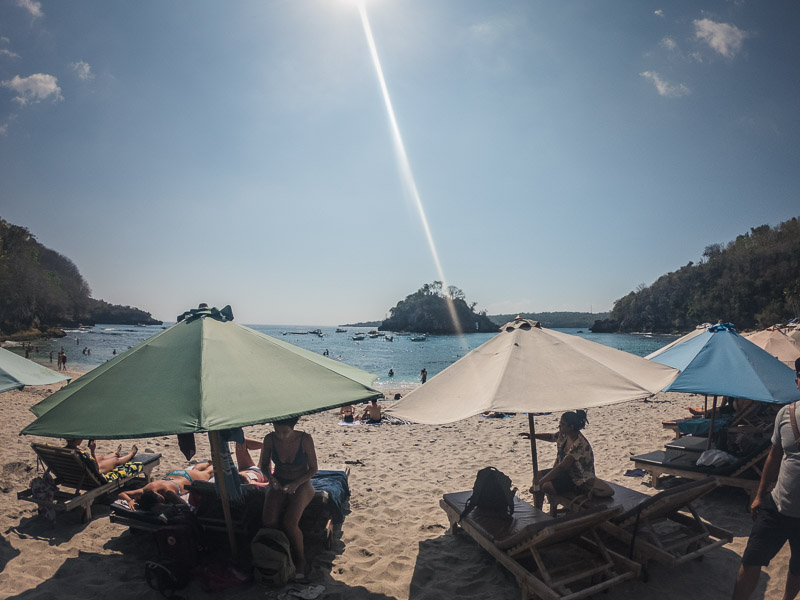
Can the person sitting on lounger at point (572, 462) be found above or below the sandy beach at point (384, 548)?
above

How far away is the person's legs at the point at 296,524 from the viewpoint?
151 inches

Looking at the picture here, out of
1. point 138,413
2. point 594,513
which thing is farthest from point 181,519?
point 594,513

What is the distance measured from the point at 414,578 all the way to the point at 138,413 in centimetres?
305

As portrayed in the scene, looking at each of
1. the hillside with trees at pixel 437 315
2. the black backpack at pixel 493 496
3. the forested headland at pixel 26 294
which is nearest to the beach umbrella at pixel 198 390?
the black backpack at pixel 493 496

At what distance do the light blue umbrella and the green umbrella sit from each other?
151 inches

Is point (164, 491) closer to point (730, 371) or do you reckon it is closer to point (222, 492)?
point (222, 492)

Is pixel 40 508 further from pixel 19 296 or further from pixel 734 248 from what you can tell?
pixel 734 248

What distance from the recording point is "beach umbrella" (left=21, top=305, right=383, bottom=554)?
2.60 metres

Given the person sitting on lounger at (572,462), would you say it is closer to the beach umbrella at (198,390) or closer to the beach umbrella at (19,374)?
the beach umbrella at (198,390)

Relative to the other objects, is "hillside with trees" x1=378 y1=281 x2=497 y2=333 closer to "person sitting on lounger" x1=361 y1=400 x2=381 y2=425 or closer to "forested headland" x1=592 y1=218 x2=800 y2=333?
"forested headland" x1=592 y1=218 x2=800 y2=333

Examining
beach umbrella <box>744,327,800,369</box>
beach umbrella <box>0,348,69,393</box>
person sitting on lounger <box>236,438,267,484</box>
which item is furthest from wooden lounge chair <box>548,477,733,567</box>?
beach umbrella <box>744,327,800,369</box>

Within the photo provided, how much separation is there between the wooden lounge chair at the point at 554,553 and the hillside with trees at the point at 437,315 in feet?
422

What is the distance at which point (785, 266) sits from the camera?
229 ft

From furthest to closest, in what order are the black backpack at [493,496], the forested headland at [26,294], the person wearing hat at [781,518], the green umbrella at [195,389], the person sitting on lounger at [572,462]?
the forested headland at [26,294] < the person sitting on lounger at [572,462] < the black backpack at [493,496] < the person wearing hat at [781,518] < the green umbrella at [195,389]
